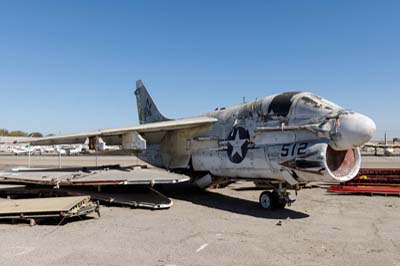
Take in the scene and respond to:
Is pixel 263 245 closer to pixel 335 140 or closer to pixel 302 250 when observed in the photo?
pixel 302 250

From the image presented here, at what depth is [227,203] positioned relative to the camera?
1158cm

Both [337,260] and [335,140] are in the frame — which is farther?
[335,140]

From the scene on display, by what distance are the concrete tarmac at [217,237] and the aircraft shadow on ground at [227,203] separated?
58mm

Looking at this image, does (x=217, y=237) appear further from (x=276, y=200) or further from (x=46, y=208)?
(x=46, y=208)

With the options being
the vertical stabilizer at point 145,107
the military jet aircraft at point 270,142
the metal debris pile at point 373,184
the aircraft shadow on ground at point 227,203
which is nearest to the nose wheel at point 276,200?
the military jet aircraft at point 270,142

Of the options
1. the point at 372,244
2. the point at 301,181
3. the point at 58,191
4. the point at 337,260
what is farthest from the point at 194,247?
the point at 58,191

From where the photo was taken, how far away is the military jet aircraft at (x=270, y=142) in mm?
8766

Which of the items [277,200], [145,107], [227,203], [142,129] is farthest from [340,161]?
[145,107]

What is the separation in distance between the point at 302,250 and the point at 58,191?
8.48m

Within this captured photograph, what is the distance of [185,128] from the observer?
44.8 feet

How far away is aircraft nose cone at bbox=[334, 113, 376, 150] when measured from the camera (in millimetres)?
8430

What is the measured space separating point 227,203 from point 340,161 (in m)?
3.88

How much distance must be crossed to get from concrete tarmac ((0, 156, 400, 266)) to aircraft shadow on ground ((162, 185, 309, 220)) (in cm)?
6

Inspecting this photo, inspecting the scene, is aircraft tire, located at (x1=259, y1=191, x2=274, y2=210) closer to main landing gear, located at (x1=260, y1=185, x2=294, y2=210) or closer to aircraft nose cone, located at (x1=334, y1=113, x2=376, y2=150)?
main landing gear, located at (x1=260, y1=185, x2=294, y2=210)
